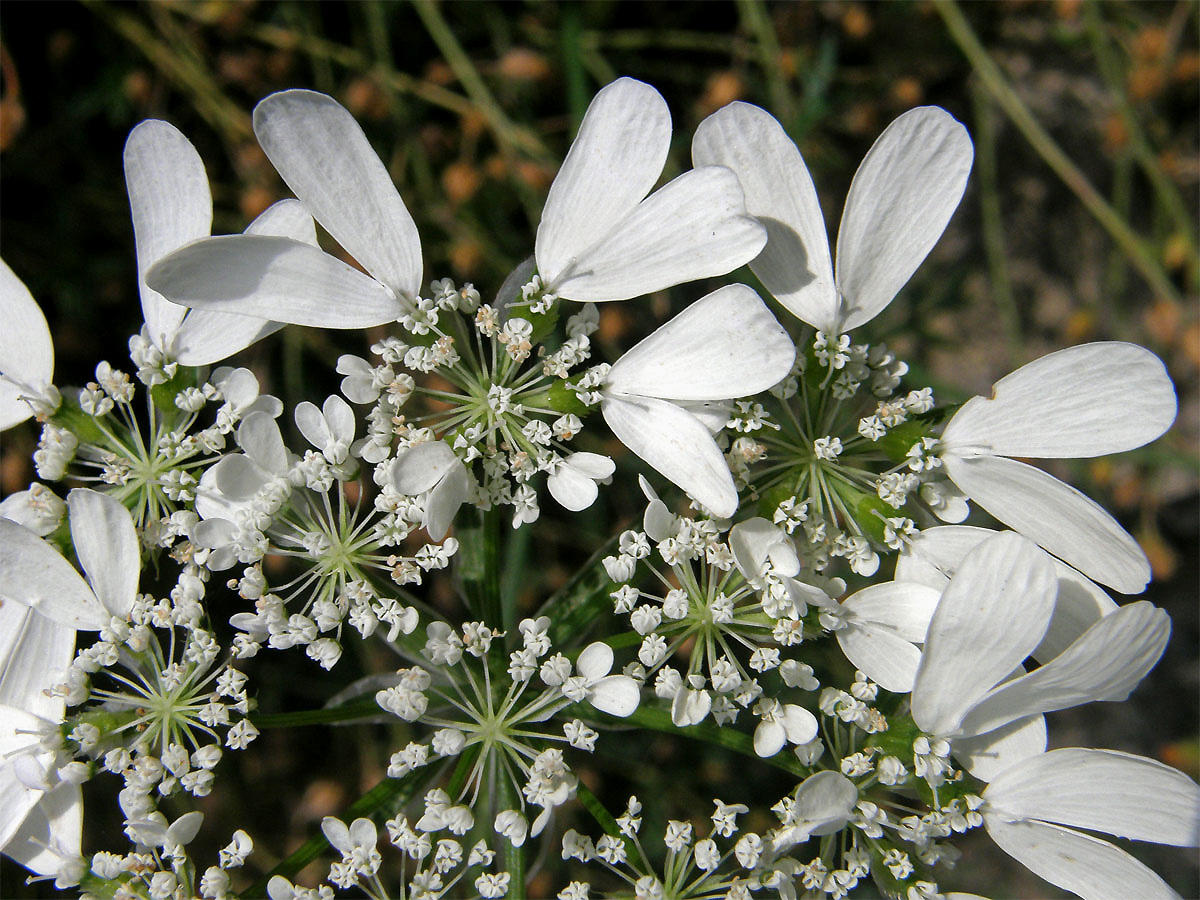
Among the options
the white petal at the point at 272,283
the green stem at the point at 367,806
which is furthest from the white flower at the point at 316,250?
the green stem at the point at 367,806

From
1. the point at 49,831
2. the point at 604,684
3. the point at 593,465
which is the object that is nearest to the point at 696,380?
the point at 593,465

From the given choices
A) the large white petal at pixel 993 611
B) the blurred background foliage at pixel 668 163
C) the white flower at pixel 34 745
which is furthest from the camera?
the blurred background foliage at pixel 668 163

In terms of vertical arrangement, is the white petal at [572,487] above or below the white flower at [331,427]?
below

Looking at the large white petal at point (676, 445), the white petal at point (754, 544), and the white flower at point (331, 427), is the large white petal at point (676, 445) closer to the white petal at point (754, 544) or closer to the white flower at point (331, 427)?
the white petal at point (754, 544)

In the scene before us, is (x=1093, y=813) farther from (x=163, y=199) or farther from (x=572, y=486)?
(x=163, y=199)

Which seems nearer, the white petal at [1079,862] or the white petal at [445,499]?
the white petal at [445,499]

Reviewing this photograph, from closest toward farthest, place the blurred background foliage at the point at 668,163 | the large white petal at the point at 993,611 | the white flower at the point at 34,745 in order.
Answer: the large white petal at the point at 993,611, the white flower at the point at 34,745, the blurred background foliage at the point at 668,163

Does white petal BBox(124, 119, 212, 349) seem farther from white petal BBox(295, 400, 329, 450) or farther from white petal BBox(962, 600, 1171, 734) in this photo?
white petal BBox(962, 600, 1171, 734)
